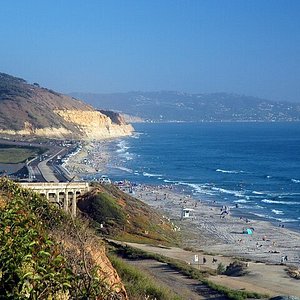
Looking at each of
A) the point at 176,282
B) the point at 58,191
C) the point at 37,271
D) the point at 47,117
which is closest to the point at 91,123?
the point at 47,117

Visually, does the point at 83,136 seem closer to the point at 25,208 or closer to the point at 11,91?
the point at 11,91

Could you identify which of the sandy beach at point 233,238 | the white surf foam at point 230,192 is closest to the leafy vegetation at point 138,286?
the sandy beach at point 233,238

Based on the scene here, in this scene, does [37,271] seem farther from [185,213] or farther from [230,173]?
[230,173]

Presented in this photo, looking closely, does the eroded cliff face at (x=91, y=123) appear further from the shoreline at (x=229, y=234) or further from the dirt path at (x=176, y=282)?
the dirt path at (x=176, y=282)

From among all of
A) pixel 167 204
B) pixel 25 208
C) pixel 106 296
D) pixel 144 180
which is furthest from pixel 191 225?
pixel 106 296

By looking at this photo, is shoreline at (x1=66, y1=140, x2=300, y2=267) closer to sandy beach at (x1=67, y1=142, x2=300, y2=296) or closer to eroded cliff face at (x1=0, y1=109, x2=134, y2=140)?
sandy beach at (x1=67, y1=142, x2=300, y2=296)

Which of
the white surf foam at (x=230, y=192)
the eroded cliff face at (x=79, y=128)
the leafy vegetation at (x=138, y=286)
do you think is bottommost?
the white surf foam at (x=230, y=192)
